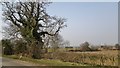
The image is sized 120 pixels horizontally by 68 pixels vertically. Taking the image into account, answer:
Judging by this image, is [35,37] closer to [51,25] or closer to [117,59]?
[51,25]

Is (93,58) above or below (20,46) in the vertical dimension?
below

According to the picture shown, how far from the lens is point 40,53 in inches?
1560

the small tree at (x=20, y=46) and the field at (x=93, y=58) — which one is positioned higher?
the small tree at (x=20, y=46)

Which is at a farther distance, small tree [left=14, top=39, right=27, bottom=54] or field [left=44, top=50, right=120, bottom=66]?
small tree [left=14, top=39, right=27, bottom=54]

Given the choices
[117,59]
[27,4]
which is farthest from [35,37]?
[117,59]

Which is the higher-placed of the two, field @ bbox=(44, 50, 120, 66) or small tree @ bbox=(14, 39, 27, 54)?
small tree @ bbox=(14, 39, 27, 54)

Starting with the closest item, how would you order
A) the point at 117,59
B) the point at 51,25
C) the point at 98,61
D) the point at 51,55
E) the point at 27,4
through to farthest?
the point at 117,59, the point at 98,61, the point at 51,55, the point at 27,4, the point at 51,25

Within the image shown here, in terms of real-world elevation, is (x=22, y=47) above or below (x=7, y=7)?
below

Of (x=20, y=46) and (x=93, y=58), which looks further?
(x=20, y=46)

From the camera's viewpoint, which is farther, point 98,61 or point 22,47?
point 22,47

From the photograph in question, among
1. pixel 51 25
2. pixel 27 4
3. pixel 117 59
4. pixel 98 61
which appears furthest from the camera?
pixel 51 25

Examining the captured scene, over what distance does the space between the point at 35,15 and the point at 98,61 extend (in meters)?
18.1

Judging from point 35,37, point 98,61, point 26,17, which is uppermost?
point 26,17

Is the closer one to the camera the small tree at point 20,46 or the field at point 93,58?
the field at point 93,58
